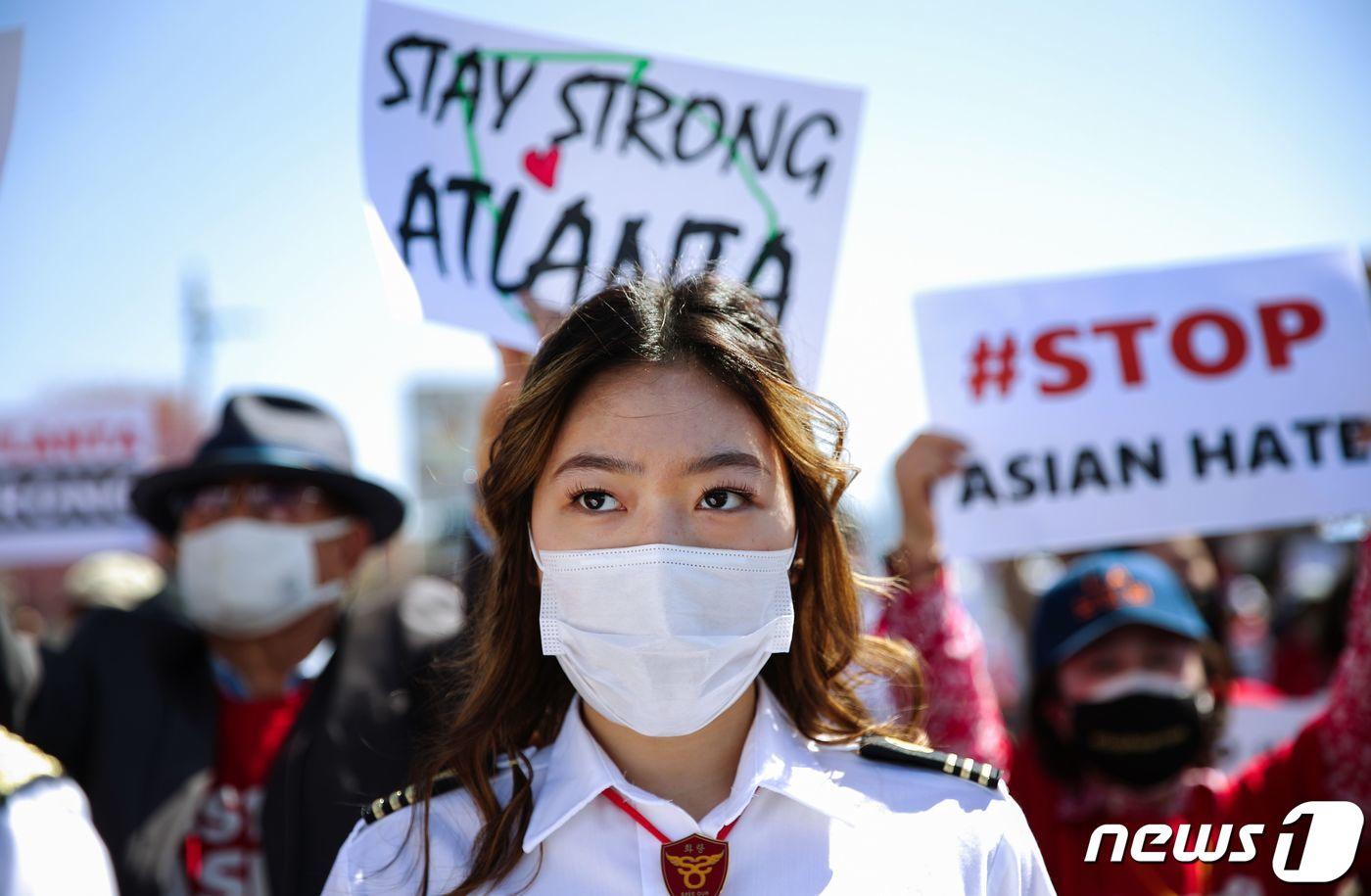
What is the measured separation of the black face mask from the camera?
10.8 feet

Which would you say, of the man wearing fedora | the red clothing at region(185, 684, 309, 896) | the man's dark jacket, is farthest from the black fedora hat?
the red clothing at region(185, 684, 309, 896)

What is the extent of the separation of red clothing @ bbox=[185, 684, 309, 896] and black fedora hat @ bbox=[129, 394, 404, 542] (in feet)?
2.17

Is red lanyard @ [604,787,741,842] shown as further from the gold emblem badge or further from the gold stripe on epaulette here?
the gold stripe on epaulette

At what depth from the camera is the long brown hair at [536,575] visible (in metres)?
2.07

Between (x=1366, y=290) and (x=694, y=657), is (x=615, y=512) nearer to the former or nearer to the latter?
(x=694, y=657)

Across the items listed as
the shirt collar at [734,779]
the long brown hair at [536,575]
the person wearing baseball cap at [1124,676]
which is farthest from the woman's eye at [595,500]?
the person wearing baseball cap at [1124,676]

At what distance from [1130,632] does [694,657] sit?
2.01 m

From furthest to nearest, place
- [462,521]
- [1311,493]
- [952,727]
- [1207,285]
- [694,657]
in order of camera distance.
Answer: [1207,285]
[1311,493]
[462,521]
[952,727]
[694,657]

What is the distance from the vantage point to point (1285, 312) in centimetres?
382

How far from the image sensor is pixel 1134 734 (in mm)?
3309

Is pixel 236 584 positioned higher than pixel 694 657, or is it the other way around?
pixel 694 657

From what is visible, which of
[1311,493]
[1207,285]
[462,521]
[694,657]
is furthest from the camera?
[1207,285]

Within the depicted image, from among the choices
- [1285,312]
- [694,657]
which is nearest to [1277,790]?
[1285,312]

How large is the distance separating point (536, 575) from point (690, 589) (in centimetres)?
39
